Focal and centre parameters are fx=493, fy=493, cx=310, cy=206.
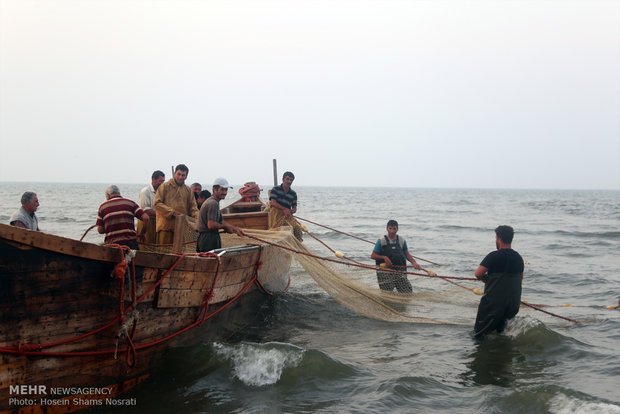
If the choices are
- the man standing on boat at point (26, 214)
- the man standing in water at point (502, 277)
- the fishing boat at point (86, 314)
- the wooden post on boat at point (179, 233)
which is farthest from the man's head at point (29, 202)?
the man standing in water at point (502, 277)

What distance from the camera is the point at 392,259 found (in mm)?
7930

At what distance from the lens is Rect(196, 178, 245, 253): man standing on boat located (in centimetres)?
629

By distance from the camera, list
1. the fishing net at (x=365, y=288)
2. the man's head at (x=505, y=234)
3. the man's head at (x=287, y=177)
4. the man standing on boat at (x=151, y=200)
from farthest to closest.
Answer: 1. the man's head at (x=287, y=177)
2. the man standing on boat at (x=151, y=200)
3. the fishing net at (x=365, y=288)
4. the man's head at (x=505, y=234)

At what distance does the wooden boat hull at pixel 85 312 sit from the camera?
12.2 ft

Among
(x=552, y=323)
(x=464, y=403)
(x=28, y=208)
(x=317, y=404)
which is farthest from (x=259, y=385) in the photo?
(x=552, y=323)

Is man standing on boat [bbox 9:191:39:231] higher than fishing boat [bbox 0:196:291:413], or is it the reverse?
man standing on boat [bbox 9:191:39:231]

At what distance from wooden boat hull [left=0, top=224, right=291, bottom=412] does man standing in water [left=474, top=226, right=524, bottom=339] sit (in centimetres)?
306

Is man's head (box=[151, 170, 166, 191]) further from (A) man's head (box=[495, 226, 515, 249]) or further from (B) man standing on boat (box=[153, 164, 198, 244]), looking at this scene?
(A) man's head (box=[495, 226, 515, 249])

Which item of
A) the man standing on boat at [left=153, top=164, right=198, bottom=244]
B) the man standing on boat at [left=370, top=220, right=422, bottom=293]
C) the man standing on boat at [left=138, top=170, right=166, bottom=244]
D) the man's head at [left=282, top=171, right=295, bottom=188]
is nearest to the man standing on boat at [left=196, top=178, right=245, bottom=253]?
Result: the man standing on boat at [left=153, top=164, right=198, bottom=244]

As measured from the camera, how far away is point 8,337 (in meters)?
3.70

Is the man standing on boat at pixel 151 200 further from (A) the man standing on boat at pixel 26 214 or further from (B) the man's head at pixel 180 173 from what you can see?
(A) the man standing on boat at pixel 26 214

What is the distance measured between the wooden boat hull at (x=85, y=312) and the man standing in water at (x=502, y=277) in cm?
306

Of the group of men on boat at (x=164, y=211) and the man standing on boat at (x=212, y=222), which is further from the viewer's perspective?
the man standing on boat at (x=212, y=222)

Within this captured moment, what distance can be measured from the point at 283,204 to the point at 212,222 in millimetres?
2742
